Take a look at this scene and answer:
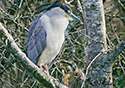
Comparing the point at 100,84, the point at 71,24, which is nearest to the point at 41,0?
the point at 71,24

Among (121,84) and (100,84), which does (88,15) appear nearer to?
(100,84)

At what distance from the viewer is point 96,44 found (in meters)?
3.50

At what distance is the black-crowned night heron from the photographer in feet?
12.7

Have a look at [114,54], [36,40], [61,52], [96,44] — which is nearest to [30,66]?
[114,54]

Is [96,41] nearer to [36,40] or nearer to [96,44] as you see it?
[96,44]

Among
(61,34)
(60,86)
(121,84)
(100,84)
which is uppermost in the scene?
(61,34)

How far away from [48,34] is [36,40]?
249 mm

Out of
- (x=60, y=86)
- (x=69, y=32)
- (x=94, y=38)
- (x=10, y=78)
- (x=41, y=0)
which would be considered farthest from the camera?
(x=41, y=0)

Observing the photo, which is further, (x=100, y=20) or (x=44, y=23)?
(x=44, y=23)

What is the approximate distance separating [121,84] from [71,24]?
3.78 ft

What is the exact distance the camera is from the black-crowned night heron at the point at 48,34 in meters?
3.86

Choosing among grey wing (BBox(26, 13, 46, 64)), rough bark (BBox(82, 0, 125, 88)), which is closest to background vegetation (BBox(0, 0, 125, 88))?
grey wing (BBox(26, 13, 46, 64))

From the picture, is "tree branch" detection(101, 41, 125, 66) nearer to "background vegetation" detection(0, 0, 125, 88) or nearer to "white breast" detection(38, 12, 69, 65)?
"background vegetation" detection(0, 0, 125, 88)

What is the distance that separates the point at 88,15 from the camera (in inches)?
138
